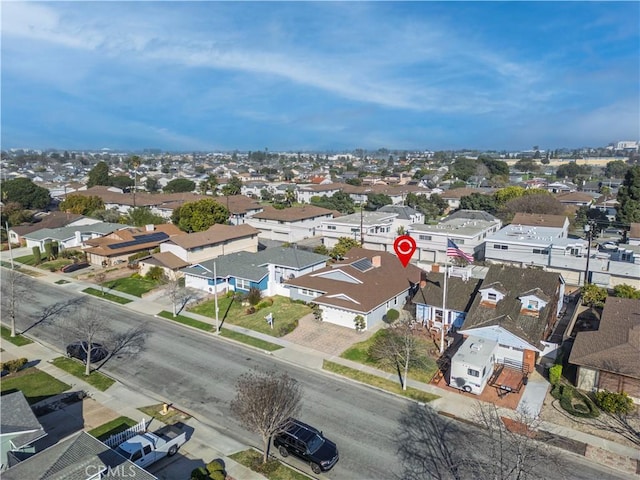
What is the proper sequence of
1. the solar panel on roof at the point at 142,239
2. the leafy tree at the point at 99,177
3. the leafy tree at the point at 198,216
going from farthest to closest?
the leafy tree at the point at 99,177
the leafy tree at the point at 198,216
the solar panel on roof at the point at 142,239

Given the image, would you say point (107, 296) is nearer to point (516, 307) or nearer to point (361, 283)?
point (361, 283)

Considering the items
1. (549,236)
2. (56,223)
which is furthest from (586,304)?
(56,223)

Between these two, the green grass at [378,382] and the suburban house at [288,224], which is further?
the suburban house at [288,224]

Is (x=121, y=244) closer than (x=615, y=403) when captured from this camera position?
No

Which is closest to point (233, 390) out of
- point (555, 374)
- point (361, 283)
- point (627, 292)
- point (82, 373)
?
point (82, 373)

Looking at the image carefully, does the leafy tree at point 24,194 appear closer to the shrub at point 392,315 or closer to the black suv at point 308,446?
the shrub at point 392,315

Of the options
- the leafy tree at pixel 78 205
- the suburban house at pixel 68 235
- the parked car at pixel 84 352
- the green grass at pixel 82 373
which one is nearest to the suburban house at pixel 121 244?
the suburban house at pixel 68 235

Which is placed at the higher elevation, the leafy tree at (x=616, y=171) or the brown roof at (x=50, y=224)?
the leafy tree at (x=616, y=171)
